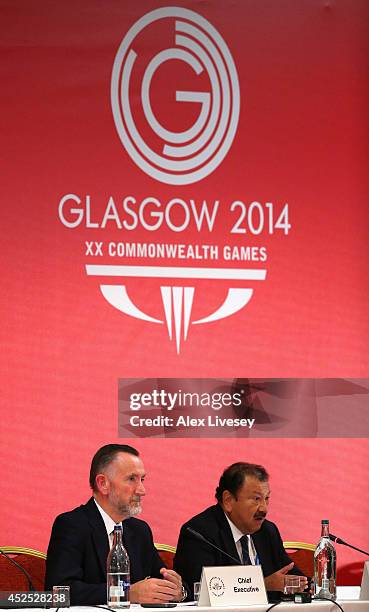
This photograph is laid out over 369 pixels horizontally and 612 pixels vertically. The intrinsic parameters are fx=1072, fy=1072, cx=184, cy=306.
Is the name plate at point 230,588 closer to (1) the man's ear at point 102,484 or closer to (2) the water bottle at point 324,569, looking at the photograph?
(2) the water bottle at point 324,569

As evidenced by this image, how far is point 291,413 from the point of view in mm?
5230

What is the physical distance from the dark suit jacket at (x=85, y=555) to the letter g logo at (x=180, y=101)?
6.02 feet

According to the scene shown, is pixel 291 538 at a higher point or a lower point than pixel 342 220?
lower

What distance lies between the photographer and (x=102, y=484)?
4.29 meters

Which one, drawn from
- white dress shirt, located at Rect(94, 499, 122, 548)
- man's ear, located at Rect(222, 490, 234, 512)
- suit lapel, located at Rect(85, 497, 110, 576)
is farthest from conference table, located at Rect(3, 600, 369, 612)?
man's ear, located at Rect(222, 490, 234, 512)

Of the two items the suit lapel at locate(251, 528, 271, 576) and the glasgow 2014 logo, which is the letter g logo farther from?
the suit lapel at locate(251, 528, 271, 576)

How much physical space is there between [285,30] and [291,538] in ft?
8.29

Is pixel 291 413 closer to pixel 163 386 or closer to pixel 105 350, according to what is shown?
pixel 163 386

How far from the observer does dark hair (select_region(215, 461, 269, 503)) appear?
4.71 m

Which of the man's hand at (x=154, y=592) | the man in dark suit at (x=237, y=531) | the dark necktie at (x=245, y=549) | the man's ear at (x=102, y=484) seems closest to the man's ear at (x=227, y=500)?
the man in dark suit at (x=237, y=531)

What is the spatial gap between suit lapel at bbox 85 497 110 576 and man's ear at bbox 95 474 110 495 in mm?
59

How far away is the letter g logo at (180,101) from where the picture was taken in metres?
5.21

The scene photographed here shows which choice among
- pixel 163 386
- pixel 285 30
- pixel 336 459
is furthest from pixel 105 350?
pixel 285 30

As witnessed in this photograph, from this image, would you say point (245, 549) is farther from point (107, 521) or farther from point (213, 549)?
point (107, 521)
